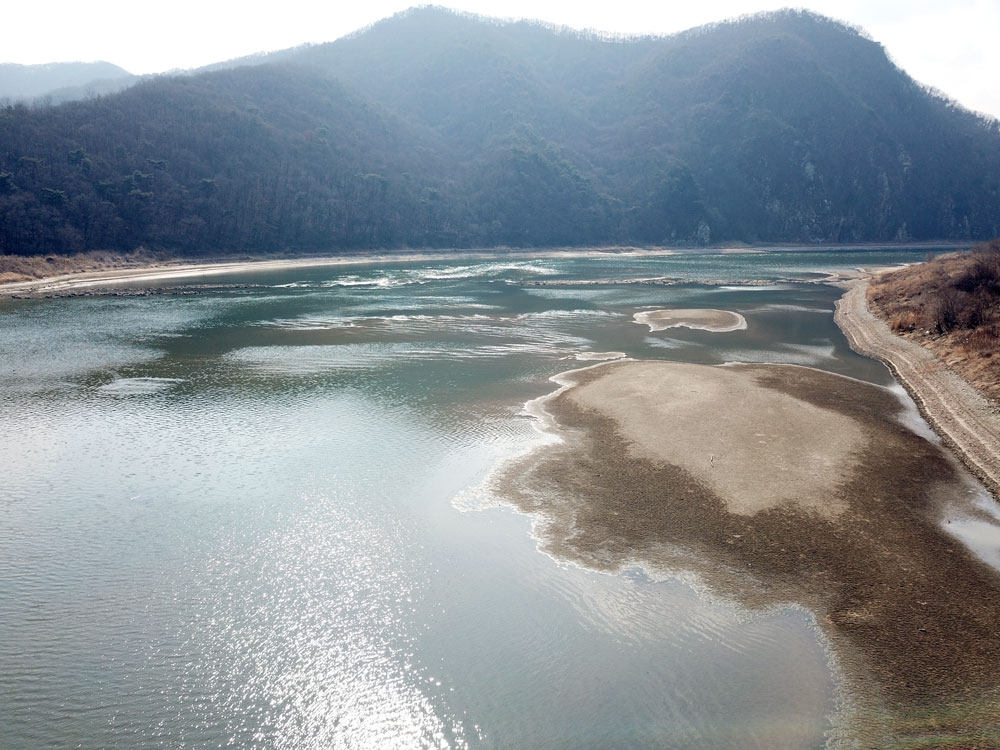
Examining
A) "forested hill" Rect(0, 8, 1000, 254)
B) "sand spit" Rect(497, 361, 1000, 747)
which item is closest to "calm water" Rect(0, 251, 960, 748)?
"sand spit" Rect(497, 361, 1000, 747)

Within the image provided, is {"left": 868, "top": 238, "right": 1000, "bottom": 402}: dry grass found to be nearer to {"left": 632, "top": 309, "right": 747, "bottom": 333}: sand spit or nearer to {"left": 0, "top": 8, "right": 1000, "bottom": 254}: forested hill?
{"left": 632, "top": 309, "right": 747, "bottom": 333}: sand spit

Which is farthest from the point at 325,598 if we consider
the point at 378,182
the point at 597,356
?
the point at 378,182

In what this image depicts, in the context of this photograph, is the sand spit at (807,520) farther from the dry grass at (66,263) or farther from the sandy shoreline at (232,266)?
the dry grass at (66,263)

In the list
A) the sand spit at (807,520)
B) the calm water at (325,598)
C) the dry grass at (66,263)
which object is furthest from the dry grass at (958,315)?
the dry grass at (66,263)

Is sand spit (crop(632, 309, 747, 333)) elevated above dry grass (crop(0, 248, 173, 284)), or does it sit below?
below

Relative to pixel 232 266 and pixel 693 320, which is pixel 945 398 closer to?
pixel 693 320
